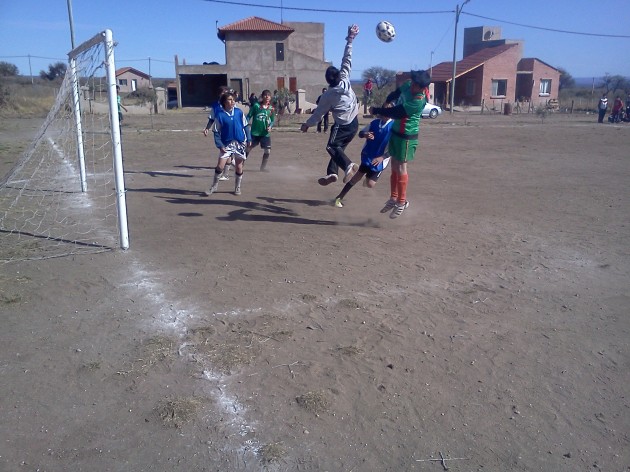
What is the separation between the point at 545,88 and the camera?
56.8m

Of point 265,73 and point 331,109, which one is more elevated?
point 265,73

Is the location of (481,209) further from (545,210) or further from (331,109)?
(331,109)

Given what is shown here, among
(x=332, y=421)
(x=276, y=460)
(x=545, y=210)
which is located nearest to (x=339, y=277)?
(x=332, y=421)

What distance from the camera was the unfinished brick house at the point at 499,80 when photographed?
51.9 m

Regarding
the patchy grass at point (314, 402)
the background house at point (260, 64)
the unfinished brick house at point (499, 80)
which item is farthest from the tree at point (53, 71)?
the patchy grass at point (314, 402)

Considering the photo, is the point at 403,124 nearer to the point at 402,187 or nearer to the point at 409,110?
the point at 409,110

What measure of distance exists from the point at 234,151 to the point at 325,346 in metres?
6.01

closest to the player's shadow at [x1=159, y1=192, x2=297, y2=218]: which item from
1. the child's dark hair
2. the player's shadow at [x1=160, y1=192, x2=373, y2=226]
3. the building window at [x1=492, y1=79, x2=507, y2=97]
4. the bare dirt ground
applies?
the player's shadow at [x1=160, y1=192, x2=373, y2=226]

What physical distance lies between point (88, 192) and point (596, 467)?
31.7 feet

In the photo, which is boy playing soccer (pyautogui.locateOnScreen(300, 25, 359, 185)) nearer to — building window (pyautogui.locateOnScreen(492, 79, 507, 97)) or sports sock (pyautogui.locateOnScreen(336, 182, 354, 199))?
sports sock (pyautogui.locateOnScreen(336, 182, 354, 199))

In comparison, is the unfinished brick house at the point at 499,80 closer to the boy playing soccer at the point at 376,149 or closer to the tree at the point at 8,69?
the boy playing soccer at the point at 376,149

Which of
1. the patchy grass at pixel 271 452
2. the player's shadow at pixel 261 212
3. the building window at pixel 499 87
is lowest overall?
the patchy grass at pixel 271 452

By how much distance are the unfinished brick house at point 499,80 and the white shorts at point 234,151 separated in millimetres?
43379

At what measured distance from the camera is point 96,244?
709cm
